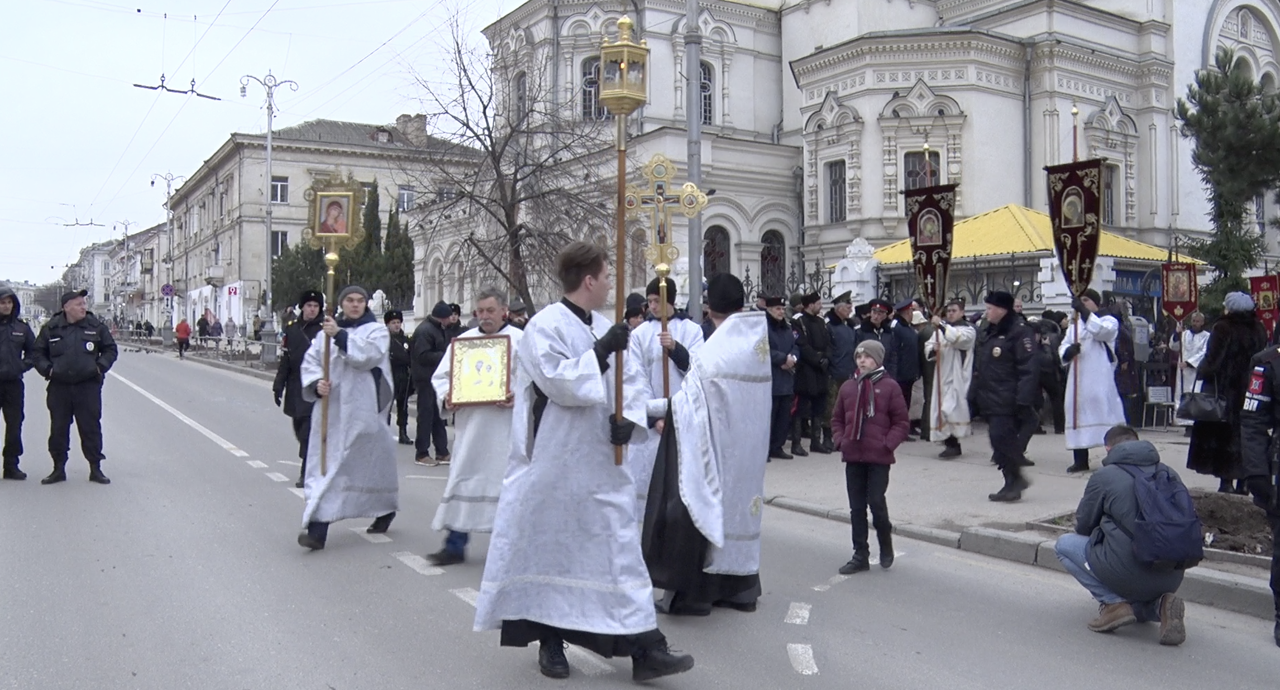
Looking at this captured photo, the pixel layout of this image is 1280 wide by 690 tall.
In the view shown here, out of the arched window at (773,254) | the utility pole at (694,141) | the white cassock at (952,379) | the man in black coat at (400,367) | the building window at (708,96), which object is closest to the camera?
the white cassock at (952,379)

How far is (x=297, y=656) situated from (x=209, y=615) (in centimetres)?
104

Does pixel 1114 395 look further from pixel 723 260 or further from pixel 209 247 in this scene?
pixel 209 247

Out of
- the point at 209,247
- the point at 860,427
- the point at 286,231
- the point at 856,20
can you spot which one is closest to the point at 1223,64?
the point at 860,427

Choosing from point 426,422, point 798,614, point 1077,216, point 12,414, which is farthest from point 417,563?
point 1077,216

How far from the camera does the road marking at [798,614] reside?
253 inches

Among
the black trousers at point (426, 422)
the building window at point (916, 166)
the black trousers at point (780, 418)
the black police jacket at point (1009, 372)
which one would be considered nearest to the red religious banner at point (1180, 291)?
the black trousers at point (780, 418)

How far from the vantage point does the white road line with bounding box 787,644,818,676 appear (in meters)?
5.49

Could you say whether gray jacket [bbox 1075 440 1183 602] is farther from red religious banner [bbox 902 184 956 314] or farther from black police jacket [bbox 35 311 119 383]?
black police jacket [bbox 35 311 119 383]

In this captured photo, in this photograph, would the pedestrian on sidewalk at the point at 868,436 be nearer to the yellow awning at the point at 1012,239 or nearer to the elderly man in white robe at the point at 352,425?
the elderly man in white robe at the point at 352,425

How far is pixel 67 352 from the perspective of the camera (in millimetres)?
11172

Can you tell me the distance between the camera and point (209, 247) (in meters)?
72.6

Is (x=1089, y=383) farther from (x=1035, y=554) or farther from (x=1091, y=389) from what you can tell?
(x=1035, y=554)

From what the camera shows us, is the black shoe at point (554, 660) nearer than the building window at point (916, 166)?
Yes

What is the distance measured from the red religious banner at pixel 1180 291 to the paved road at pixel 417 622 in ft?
32.3
